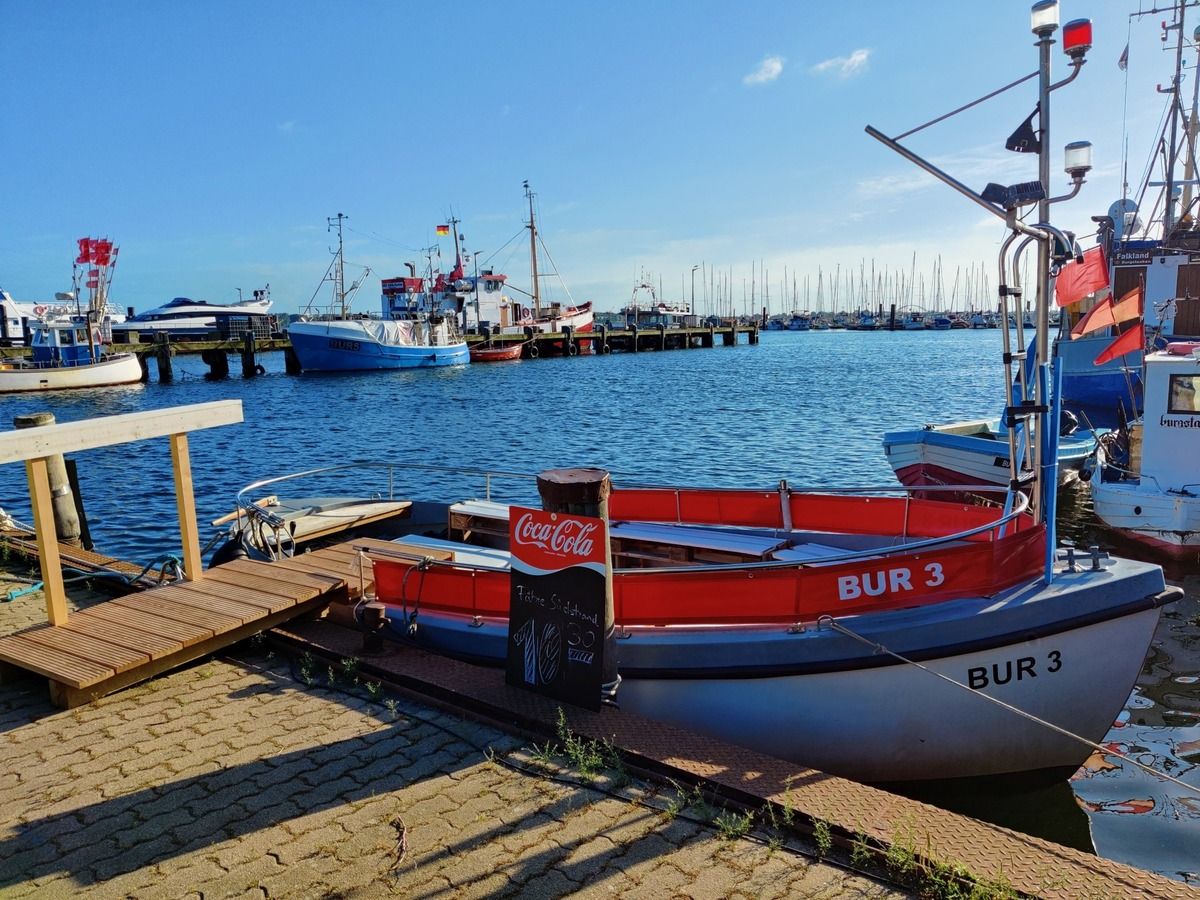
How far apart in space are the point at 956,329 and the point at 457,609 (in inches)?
6640

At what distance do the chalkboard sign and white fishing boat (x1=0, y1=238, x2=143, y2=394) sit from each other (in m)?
49.5

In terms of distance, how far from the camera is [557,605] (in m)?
5.62

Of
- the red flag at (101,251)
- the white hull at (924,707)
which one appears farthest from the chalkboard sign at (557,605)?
the red flag at (101,251)

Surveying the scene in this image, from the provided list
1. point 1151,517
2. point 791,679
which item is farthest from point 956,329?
point 791,679

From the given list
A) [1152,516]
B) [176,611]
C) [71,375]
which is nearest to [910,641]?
[176,611]

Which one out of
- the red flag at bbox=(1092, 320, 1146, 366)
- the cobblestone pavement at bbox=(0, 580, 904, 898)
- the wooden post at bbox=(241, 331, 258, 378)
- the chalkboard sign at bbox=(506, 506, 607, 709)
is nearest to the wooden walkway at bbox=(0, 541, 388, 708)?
the cobblestone pavement at bbox=(0, 580, 904, 898)

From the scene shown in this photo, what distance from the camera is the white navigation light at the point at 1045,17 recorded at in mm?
5484

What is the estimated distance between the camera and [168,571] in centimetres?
824

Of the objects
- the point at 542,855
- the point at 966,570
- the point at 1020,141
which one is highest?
the point at 1020,141

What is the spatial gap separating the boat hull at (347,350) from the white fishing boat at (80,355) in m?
11.3

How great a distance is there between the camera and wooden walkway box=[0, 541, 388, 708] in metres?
5.82

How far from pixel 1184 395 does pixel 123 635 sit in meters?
14.7

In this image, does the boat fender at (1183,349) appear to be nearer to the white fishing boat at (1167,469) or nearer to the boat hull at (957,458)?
the white fishing boat at (1167,469)

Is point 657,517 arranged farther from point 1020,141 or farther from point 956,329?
point 956,329
